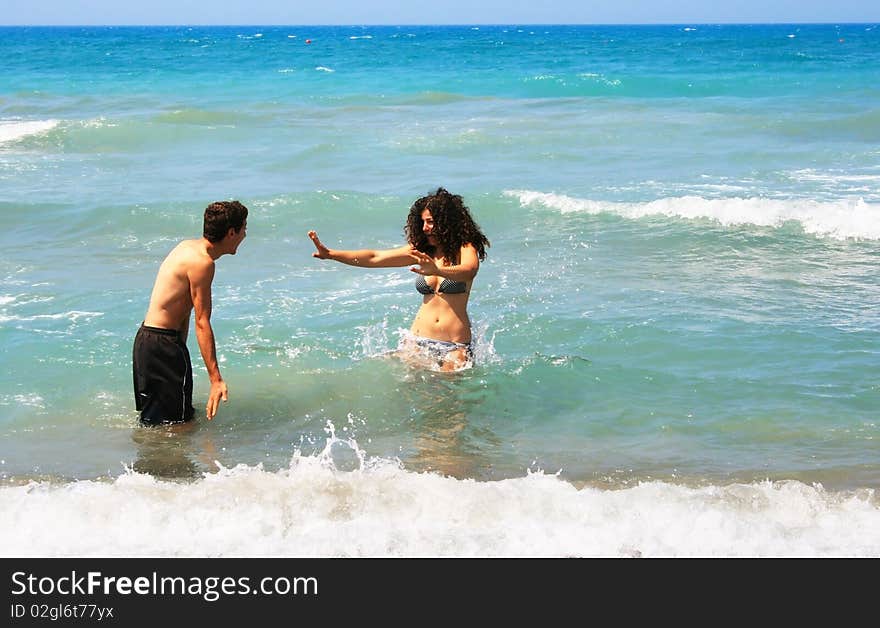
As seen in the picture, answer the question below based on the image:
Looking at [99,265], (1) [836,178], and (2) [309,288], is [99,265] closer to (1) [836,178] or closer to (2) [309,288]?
(2) [309,288]

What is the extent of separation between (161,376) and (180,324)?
0.33 m

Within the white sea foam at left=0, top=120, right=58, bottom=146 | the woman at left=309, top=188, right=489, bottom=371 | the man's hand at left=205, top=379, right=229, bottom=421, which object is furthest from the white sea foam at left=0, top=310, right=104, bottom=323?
the white sea foam at left=0, top=120, right=58, bottom=146

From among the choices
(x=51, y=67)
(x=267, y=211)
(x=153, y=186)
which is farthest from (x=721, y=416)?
(x=51, y=67)

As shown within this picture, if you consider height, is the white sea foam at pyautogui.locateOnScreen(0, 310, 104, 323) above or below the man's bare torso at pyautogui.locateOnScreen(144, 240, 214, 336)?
below

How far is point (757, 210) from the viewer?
13.7 metres

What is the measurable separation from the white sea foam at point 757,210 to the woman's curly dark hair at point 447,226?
6885 millimetres

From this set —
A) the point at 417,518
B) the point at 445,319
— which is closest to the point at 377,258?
the point at 445,319

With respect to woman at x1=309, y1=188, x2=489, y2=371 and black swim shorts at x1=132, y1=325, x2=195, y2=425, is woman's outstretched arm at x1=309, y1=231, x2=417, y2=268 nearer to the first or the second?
woman at x1=309, y1=188, x2=489, y2=371

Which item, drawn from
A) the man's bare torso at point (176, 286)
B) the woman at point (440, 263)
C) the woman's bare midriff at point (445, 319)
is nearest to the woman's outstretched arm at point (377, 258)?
the woman at point (440, 263)

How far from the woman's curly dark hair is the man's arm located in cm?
155

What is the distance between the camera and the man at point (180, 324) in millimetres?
6070

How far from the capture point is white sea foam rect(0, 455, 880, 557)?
197 inches

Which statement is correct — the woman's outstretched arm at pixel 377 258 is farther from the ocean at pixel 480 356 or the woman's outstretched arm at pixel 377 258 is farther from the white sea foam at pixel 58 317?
the white sea foam at pixel 58 317

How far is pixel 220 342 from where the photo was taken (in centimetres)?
881
